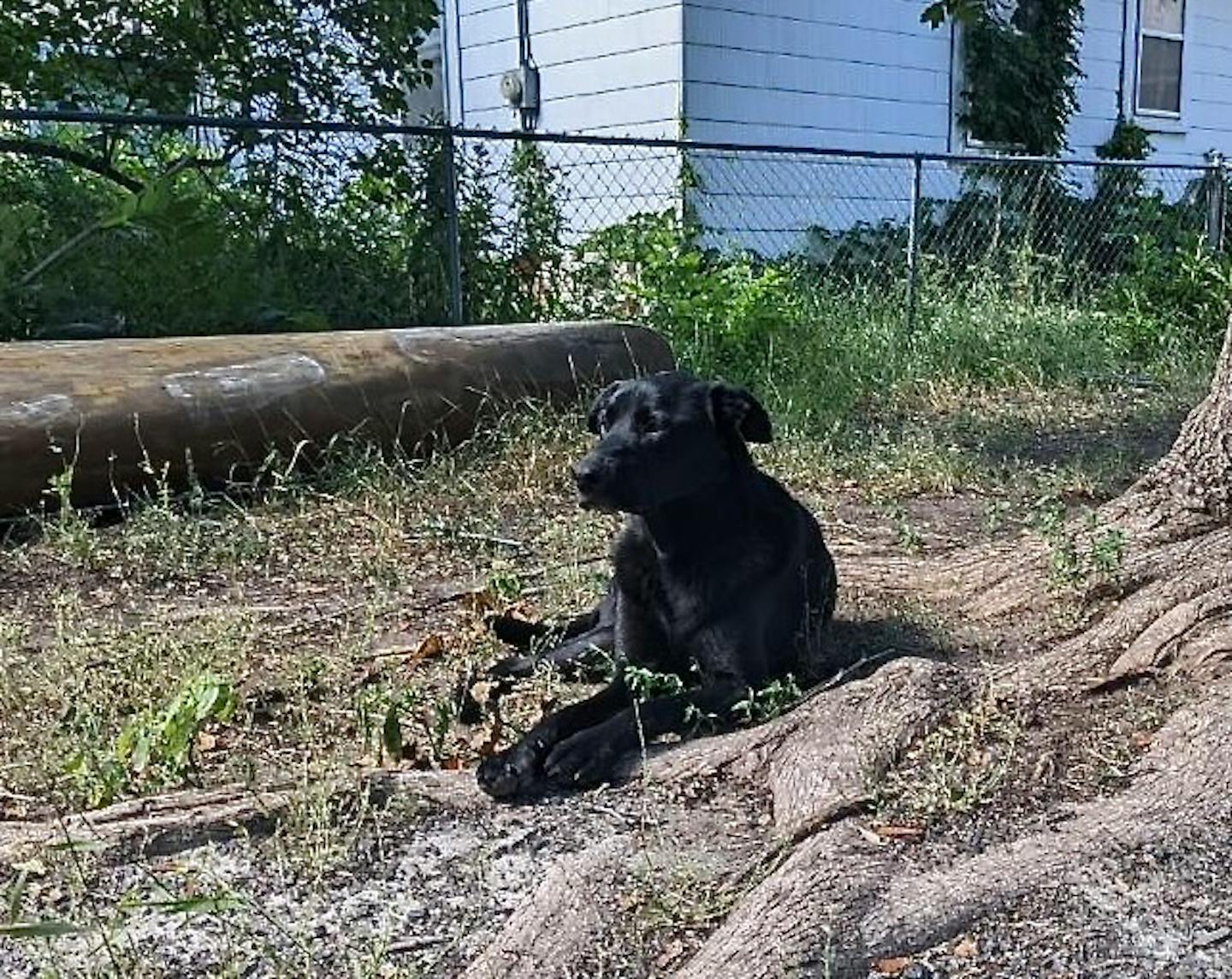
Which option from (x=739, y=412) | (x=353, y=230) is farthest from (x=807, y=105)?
(x=739, y=412)

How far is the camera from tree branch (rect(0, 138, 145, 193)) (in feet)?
25.0

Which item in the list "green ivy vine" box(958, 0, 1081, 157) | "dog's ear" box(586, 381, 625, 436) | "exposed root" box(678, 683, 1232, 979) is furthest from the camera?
"green ivy vine" box(958, 0, 1081, 157)

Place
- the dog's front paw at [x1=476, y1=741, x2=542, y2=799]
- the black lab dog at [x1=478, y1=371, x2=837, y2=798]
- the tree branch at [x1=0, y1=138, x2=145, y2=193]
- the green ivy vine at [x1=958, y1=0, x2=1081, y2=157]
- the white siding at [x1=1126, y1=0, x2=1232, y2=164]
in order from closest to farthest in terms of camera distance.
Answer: the dog's front paw at [x1=476, y1=741, x2=542, y2=799]
the black lab dog at [x1=478, y1=371, x2=837, y2=798]
the tree branch at [x1=0, y1=138, x2=145, y2=193]
the green ivy vine at [x1=958, y1=0, x2=1081, y2=157]
the white siding at [x1=1126, y1=0, x2=1232, y2=164]

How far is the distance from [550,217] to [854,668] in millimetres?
6170

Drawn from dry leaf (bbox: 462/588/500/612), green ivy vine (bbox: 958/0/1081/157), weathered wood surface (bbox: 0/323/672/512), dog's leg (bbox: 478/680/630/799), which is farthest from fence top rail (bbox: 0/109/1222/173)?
dog's leg (bbox: 478/680/630/799)

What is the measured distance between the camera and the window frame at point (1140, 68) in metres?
15.6

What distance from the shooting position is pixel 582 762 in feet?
9.57

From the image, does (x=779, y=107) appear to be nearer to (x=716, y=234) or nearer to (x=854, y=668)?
(x=716, y=234)

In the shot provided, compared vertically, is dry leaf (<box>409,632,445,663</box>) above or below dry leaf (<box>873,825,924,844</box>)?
below

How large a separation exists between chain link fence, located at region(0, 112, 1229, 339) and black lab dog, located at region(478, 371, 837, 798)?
161 inches

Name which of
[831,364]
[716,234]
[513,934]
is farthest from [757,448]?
[716,234]

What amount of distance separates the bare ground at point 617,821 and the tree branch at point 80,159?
13.6 ft

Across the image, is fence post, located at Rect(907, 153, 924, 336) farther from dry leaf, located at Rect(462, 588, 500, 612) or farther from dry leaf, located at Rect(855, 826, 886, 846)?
dry leaf, located at Rect(855, 826, 886, 846)

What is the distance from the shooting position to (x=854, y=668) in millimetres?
3432
